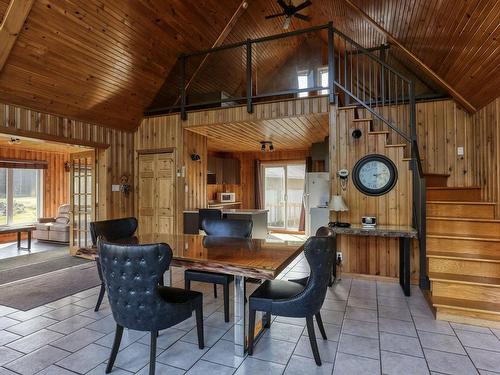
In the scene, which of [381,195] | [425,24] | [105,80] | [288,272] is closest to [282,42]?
[425,24]

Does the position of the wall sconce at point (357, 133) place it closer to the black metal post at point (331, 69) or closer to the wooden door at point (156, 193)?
the black metal post at point (331, 69)

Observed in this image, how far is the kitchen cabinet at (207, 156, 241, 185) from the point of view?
8067 mm

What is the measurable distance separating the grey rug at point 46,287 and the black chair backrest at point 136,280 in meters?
2.07

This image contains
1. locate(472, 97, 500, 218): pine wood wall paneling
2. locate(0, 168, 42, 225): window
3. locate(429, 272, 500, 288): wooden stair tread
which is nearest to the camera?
locate(429, 272, 500, 288): wooden stair tread

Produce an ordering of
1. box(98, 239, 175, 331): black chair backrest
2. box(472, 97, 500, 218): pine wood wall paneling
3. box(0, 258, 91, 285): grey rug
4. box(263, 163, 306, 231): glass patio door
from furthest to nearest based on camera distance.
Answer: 1. box(263, 163, 306, 231): glass patio door
2. box(0, 258, 91, 285): grey rug
3. box(472, 97, 500, 218): pine wood wall paneling
4. box(98, 239, 175, 331): black chair backrest

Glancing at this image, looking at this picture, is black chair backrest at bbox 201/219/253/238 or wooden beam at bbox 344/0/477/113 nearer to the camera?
black chair backrest at bbox 201/219/253/238

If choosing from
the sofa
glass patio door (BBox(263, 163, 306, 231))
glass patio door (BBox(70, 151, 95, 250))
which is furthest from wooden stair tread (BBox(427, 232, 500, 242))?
the sofa

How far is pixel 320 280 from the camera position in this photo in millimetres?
2072

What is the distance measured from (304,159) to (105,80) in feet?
18.6

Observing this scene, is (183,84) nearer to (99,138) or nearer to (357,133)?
(99,138)

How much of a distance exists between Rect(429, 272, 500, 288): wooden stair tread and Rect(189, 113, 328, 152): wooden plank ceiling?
2543mm

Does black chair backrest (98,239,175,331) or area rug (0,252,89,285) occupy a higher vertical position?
black chair backrest (98,239,175,331)

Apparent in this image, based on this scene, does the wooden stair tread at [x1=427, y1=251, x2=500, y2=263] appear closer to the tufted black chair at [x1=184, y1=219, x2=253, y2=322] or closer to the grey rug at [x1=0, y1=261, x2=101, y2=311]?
the tufted black chair at [x1=184, y1=219, x2=253, y2=322]

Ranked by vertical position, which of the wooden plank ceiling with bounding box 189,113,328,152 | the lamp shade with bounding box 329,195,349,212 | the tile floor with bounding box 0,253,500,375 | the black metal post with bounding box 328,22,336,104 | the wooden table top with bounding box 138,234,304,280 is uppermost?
the black metal post with bounding box 328,22,336,104
